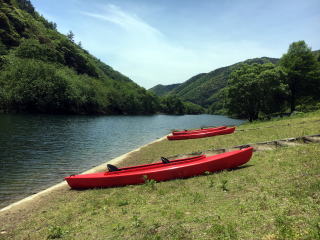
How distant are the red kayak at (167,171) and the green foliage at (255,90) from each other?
29.1m

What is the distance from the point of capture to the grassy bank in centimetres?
528

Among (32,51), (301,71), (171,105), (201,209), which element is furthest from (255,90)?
(171,105)

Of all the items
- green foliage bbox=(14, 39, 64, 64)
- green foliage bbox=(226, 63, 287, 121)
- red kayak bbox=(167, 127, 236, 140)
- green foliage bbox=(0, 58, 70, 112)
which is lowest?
red kayak bbox=(167, 127, 236, 140)

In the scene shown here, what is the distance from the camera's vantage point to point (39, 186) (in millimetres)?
13141

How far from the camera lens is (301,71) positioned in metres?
43.4

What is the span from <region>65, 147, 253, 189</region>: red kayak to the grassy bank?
0.49 meters

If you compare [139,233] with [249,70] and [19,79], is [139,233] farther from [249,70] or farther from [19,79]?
[19,79]

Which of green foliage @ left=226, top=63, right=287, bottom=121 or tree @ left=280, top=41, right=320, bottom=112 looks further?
tree @ left=280, top=41, right=320, bottom=112

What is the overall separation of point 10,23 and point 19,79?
5300 centimetres

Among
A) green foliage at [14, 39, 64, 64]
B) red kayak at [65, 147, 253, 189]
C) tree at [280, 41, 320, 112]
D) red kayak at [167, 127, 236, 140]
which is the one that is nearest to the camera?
red kayak at [65, 147, 253, 189]

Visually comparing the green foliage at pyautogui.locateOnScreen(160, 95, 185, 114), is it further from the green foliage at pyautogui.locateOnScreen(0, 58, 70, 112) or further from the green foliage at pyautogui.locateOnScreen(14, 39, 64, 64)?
the green foliage at pyautogui.locateOnScreen(0, 58, 70, 112)

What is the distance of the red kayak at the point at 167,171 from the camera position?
A: 37.6 feet

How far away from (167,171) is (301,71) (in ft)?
143

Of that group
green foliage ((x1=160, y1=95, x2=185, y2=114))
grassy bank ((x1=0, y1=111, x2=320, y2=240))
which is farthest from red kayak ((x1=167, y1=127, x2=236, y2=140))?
green foliage ((x1=160, y1=95, x2=185, y2=114))
